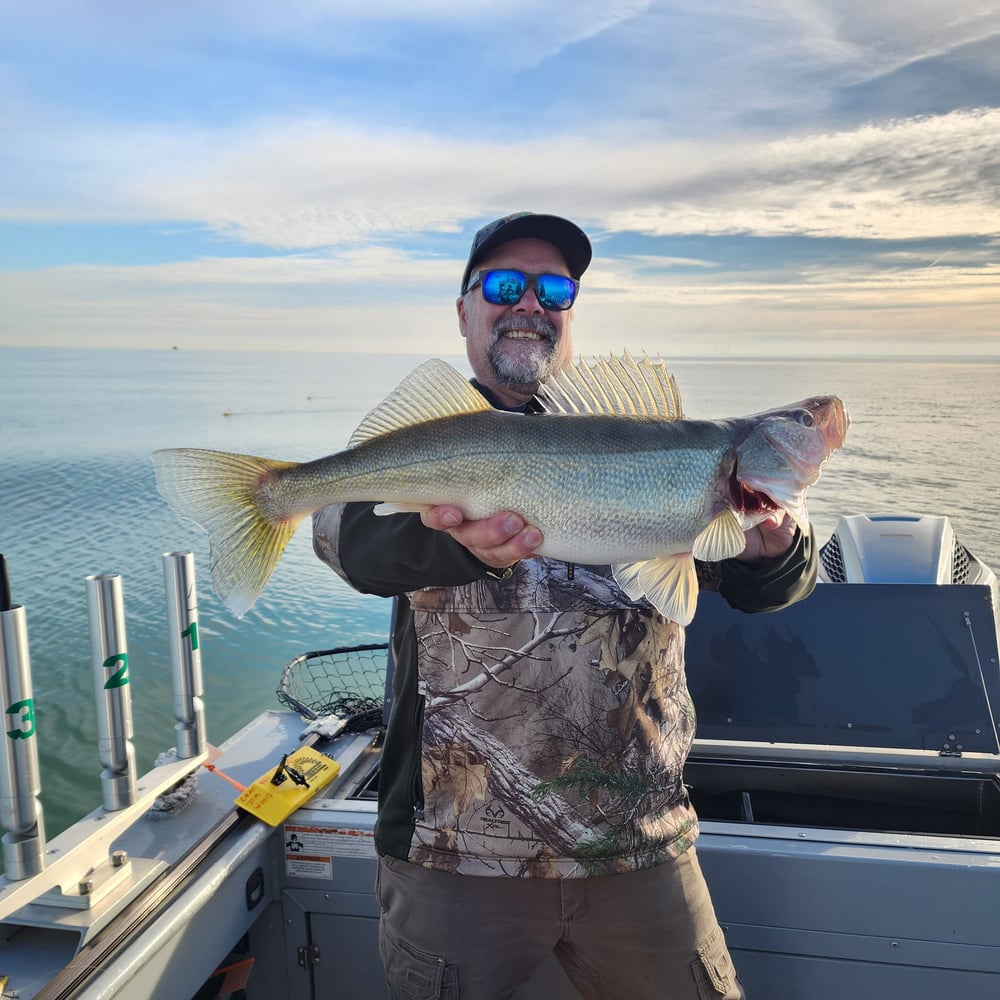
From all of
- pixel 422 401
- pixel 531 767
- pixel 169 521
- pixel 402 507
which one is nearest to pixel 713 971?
pixel 531 767

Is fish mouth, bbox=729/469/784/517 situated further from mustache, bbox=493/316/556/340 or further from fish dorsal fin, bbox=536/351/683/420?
mustache, bbox=493/316/556/340

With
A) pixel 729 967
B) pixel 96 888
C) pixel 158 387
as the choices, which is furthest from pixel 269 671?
pixel 158 387

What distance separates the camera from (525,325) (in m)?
2.70

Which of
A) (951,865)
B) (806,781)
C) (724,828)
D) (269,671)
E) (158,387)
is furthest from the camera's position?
(158,387)

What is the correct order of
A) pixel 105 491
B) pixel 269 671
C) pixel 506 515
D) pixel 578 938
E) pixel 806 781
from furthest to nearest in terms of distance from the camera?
pixel 105 491 → pixel 269 671 → pixel 806 781 → pixel 578 938 → pixel 506 515

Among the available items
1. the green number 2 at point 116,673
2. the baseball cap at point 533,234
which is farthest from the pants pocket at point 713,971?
the baseball cap at point 533,234

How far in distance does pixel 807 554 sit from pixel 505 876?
1152 millimetres

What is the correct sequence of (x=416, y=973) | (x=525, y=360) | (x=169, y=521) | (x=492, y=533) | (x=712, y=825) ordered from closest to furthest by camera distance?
(x=492, y=533), (x=416, y=973), (x=712, y=825), (x=525, y=360), (x=169, y=521)

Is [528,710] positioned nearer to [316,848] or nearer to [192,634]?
[316,848]

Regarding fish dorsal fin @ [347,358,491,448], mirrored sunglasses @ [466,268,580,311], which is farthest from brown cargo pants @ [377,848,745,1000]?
mirrored sunglasses @ [466,268,580,311]

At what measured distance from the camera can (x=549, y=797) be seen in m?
1.95

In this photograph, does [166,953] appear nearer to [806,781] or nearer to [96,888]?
[96,888]

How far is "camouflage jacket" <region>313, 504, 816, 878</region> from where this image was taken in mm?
1927

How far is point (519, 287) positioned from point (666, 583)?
1323 mm
